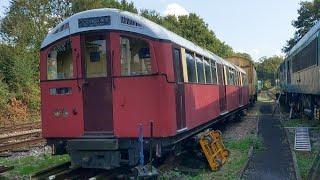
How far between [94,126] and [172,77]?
1.78m

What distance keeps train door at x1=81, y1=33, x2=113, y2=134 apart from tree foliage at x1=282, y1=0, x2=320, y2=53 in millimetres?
43672

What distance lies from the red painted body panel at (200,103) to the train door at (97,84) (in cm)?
194

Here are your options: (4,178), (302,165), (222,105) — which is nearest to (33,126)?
(222,105)

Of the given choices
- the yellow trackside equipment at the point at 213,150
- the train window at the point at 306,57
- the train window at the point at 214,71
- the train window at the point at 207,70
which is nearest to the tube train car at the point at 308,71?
the train window at the point at 306,57

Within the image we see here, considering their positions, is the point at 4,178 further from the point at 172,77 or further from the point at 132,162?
the point at 172,77

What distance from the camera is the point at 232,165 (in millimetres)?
10867

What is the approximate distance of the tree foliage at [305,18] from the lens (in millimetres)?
50438

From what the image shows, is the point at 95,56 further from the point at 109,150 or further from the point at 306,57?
the point at 306,57

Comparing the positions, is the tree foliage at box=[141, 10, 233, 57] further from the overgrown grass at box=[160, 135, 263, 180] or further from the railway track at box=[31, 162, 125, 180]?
the railway track at box=[31, 162, 125, 180]

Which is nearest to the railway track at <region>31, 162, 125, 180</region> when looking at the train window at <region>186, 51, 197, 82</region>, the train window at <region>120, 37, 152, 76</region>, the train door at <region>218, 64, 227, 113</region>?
the train window at <region>120, 37, 152, 76</region>

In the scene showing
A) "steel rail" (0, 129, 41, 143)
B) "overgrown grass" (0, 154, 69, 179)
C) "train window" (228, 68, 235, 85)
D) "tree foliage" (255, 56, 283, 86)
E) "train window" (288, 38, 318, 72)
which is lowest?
"overgrown grass" (0, 154, 69, 179)

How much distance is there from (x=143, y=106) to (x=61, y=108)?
1.80 meters

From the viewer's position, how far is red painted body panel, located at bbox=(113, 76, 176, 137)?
29.7ft

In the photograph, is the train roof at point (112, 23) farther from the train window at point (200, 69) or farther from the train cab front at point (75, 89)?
the train window at point (200, 69)
